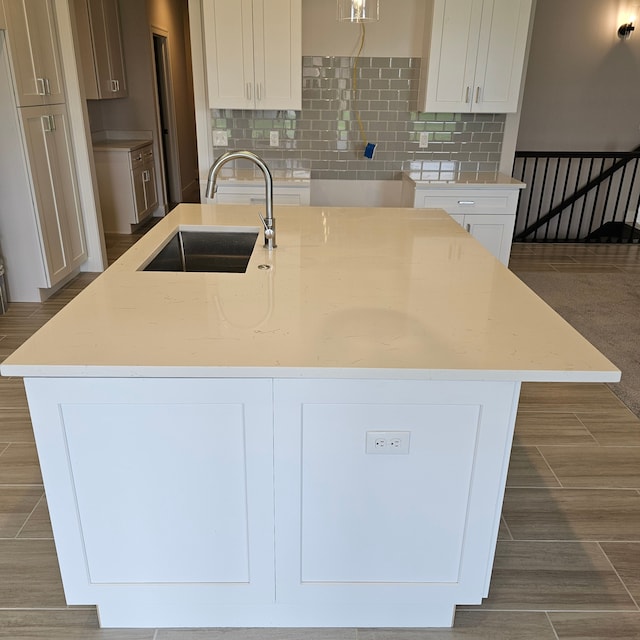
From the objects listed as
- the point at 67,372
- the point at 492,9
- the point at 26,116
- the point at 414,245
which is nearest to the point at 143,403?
the point at 67,372

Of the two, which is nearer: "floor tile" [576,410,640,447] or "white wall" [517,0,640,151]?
"floor tile" [576,410,640,447]

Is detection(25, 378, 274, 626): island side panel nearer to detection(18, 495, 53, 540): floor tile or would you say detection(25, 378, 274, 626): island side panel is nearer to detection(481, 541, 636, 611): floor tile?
detection(18, 495, 53, 540): floor tile

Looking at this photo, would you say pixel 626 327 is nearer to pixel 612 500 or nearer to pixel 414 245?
pixel 612 500

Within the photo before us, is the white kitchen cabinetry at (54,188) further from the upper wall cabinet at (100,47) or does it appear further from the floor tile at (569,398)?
the floor tile at (569,398)

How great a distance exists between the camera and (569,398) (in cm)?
310

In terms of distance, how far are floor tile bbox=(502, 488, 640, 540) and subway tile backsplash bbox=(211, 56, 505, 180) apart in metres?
3.12

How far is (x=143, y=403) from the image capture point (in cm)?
142

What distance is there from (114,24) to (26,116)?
279 cm

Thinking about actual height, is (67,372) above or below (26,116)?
below

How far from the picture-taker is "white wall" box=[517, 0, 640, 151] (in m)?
6.57

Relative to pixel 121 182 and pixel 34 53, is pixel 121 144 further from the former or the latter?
pixel 34 53

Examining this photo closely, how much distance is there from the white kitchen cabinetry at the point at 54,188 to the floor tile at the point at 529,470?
3.34 metres

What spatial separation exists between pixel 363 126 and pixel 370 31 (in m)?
0.68

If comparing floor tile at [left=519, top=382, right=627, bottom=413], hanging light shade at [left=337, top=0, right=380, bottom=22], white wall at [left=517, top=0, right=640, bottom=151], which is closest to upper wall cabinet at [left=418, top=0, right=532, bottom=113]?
hanging light shade at [left=337, top=0, right=380, bottom=22]
